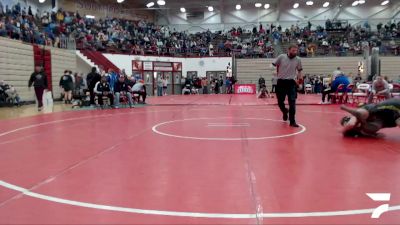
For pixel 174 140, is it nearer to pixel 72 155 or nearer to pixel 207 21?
pixel 72 155

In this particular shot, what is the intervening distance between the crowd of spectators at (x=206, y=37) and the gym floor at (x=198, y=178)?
2077cm

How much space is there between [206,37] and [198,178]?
118 ft

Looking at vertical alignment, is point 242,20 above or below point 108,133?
above

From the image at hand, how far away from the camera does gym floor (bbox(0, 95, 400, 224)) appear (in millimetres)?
3057

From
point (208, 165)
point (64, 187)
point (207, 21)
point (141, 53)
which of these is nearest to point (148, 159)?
point (208, 165)

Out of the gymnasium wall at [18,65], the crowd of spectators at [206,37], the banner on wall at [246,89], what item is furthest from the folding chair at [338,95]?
the crowd of spectators at [206,37]

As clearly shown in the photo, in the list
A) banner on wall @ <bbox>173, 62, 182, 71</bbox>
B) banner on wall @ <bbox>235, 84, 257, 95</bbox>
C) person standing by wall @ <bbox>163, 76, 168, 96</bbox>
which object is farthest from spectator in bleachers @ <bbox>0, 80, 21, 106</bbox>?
banner on wall @ <bbox>173, 62, 182, 71</bbox>

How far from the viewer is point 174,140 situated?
21.9 feet

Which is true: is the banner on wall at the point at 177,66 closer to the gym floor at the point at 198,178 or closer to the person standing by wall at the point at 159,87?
the person standing by wall at the point at 159,87

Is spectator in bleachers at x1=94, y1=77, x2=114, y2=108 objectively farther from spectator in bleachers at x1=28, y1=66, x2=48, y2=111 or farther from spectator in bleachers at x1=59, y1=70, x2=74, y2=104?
spectator in bleachers at x1=59, y1=70, x2=74, y2=104

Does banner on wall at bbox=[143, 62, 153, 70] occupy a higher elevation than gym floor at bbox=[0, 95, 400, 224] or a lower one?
higher

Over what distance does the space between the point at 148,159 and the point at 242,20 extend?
4042 centimetres

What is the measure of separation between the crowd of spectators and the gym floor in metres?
20.8

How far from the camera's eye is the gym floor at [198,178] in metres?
3.06
